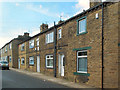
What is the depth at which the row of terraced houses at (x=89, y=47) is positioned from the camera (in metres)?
9.20

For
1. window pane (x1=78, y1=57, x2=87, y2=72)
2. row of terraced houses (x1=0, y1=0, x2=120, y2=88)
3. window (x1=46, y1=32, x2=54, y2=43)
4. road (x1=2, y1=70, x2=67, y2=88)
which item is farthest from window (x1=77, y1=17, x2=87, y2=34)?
window (x1=46, y1=32, x2=54, y2=43)

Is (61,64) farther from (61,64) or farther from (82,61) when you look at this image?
(82,61)

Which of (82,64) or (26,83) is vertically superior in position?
(82,64)

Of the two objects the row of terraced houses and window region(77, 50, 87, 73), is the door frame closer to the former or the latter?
the row of terraced houses

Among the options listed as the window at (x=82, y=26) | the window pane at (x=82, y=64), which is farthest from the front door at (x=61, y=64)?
the window at (x=82, y=26)

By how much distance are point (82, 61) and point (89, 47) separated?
1451 millimetres

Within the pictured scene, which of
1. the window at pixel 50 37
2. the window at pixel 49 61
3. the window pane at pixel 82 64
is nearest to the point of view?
the window pane at pixel 82 64

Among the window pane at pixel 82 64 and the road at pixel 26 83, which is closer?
the road at pixel 26 83

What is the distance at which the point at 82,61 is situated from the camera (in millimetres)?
11719

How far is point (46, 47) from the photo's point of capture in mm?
18422

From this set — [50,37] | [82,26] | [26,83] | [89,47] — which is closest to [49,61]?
[50,37]

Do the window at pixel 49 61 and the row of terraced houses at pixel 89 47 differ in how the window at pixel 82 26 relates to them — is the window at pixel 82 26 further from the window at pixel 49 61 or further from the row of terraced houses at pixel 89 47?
the window at pixel 49 61

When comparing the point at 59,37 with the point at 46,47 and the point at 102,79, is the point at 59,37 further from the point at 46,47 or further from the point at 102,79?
the point at 102,79

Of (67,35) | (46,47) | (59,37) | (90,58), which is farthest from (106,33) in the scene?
(46,47)
